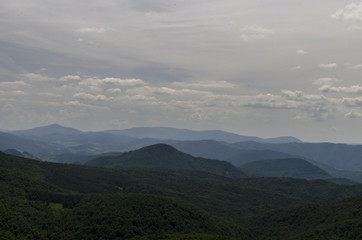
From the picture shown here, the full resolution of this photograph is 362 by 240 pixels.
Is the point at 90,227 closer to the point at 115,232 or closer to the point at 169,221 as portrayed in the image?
the point at 115,232

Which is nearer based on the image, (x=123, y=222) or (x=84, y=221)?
(x=84, y=221)

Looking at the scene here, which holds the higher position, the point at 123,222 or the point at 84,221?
the point at 123,222

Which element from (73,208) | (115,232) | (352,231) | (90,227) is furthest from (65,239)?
(352,231)

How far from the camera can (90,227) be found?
557ft

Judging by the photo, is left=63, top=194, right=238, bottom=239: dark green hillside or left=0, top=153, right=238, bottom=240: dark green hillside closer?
left=0, top=153, right=238, bottom=240: dark green hillside

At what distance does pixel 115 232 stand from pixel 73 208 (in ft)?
156

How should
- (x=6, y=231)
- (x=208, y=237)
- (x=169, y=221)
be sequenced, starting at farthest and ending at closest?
(x=169, y=221)
(x=208, y=237)
(x=6, y=231)

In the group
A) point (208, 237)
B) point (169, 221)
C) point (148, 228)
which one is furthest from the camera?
point (169, 221)

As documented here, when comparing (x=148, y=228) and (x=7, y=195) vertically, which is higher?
(x=7, y=195)

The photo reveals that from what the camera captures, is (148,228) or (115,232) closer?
(115,232)

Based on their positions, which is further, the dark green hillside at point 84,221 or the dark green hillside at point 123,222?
the dark green hillside at point 123,222

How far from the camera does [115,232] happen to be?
16788cm

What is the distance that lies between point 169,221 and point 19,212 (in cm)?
9360

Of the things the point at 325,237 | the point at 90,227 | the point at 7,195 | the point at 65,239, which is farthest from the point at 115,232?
the point at 325,237
